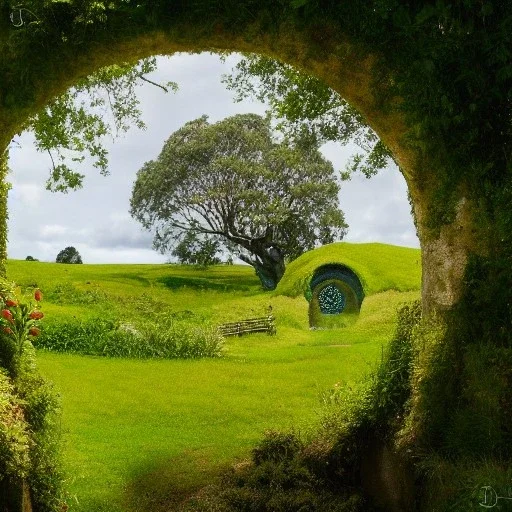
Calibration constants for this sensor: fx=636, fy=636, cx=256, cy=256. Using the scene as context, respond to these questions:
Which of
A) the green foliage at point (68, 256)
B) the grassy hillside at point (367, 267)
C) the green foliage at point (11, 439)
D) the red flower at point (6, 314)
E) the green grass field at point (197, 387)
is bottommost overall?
the green grass field at point (197, 387)

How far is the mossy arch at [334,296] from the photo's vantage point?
853 inches

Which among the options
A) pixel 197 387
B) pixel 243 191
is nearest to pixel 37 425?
pixel 197 387

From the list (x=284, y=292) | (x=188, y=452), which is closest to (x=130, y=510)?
(x=188, y=452)

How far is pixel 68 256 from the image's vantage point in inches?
1538

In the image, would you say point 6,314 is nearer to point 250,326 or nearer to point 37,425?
point 37,425

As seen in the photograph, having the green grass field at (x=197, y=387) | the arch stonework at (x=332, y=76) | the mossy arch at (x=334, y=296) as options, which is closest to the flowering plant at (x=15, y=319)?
the green grass field at (x=197, y=387)

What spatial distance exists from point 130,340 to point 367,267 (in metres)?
9.58

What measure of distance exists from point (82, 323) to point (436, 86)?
1328 centimetres

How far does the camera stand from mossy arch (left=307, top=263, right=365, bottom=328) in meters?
21.7

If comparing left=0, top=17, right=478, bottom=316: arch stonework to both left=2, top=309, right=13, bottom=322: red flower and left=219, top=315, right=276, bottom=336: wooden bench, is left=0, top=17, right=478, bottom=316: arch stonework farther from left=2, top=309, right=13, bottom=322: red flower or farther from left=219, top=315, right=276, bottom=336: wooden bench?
left=219, top=315, right=276, bottom=336: wooden bench

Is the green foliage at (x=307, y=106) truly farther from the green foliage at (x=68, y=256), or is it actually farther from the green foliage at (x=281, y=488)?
the green foliage at (x=68, y=256)

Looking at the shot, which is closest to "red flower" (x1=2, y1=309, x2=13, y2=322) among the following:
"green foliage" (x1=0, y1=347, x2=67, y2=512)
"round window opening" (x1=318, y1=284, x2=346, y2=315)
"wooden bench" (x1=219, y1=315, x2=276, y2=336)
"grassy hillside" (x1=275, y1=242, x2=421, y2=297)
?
"green foliage" (x1=0, y1=347, x2=67, y2=512)

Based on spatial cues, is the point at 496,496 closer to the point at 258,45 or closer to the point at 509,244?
the point at 509,244

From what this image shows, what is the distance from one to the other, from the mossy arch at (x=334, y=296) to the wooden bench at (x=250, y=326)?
2.34m
